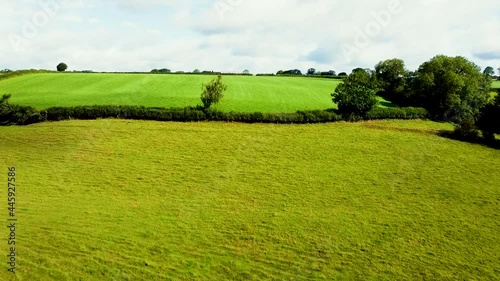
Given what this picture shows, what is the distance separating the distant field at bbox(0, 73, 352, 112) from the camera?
7119 centimetres

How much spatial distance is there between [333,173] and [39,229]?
31638 mm

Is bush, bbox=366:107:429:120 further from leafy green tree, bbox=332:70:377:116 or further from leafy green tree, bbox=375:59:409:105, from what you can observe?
leafy green tree, bbox=375:59:409:105

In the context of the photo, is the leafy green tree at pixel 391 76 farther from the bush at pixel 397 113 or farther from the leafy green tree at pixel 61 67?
the leafy green tree at pixel 61 67

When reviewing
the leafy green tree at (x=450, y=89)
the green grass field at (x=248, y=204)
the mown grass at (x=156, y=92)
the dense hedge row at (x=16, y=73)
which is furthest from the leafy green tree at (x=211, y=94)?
the dense hedge row at (x=16, y=73)

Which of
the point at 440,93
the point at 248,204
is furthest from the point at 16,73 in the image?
the point at 440,93

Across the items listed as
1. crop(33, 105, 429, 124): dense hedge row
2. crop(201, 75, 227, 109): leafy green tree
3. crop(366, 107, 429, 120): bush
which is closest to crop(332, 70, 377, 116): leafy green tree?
crop(366, 107, 429, 120): bush

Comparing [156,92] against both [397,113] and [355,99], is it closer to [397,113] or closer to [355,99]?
[355,99]

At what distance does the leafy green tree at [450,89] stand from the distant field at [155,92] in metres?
19.9

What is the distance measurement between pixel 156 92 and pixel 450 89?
60890mm

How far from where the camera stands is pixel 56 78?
96.4m

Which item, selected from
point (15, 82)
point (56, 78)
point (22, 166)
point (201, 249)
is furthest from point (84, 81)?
point (201, 249)

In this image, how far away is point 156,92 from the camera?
79875mm

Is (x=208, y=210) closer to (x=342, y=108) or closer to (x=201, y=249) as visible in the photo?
(x=201, y=249)

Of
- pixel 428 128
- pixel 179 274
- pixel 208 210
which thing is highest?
Result: pixel 428 128
